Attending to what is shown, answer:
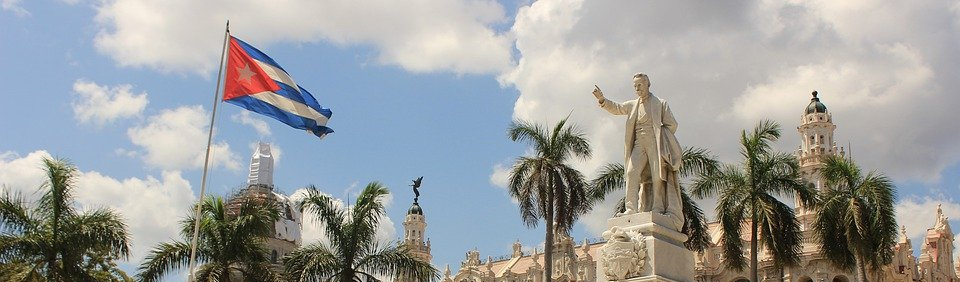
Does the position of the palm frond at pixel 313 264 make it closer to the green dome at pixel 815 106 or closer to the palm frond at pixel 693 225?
the palm frond at pixel 693 225

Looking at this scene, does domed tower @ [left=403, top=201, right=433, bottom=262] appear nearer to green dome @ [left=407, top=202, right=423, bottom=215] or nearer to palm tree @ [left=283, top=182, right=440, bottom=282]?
green dome @ [left=407, top=202, right=423, bottom=215]

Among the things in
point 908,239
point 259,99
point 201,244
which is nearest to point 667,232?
point 259,99

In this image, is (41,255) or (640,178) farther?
(41,255)

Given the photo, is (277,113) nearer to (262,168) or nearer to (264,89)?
(264,89)

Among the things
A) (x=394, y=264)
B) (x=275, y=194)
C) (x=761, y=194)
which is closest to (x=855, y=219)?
(x=761, y=194)

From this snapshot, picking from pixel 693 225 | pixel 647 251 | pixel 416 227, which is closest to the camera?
pixel 647 251

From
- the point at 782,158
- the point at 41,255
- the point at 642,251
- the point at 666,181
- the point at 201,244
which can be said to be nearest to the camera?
the point at 642,251

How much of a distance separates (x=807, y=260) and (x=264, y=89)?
4699cm

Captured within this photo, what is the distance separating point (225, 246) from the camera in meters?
28.3

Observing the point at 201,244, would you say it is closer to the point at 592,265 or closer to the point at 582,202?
the point at 582,202

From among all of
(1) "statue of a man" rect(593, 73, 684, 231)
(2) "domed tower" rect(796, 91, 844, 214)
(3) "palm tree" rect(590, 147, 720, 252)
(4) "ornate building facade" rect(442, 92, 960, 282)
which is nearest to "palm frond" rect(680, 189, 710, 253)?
(3) "palm tree" rect(590, 147, 720, 252)

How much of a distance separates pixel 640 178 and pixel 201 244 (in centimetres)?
1623

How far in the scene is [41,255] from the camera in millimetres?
26594

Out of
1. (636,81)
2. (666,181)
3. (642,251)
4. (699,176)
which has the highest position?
(699,176)
